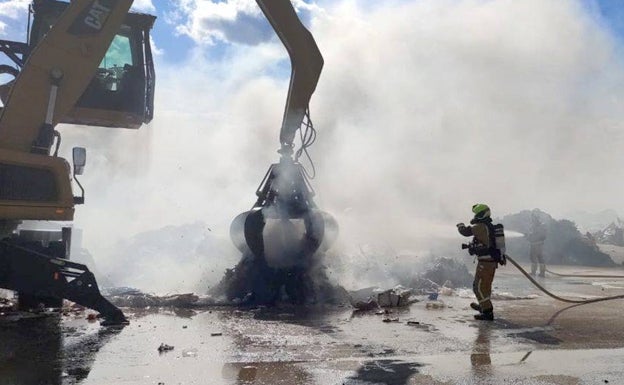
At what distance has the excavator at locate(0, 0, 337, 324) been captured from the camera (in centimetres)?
666

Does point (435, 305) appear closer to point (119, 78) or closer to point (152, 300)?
point (152, 300)

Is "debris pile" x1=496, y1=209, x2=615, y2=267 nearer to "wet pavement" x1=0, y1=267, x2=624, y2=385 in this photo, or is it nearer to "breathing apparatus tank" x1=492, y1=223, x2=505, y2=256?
"wet pavement" x1=0, y1=267, x2=624, y2=385

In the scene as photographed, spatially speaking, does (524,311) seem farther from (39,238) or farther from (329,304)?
(39,238)

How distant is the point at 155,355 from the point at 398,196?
14.2 m

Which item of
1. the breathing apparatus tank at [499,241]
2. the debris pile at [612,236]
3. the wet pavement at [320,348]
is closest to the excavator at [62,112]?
the wet pavement at [320,348]

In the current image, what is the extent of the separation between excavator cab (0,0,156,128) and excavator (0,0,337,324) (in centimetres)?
1

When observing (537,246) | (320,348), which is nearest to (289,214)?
(320,348)

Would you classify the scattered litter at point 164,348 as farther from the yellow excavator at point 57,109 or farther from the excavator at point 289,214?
the excavator at point 289,214

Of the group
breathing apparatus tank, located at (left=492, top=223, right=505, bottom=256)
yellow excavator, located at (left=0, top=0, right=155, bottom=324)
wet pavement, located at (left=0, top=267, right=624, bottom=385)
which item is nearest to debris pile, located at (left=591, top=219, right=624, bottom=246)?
wet pavement, located at (left=0, top=267, right=624, bottom=385)

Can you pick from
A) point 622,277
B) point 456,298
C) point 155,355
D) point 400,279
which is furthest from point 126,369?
point 622,277

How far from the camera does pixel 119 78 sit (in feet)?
26.0

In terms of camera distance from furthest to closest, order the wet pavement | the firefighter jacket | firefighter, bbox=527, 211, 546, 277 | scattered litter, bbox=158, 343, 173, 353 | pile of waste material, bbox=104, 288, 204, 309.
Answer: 1. firefighter, bbox=527, 211, 546, 277
2. pile of waste material, bbox=104, 288, 204, 309
3. the firefighter jacket
4. scattered litter, bbox=158, 343, 173, 353
5. the wet pavement

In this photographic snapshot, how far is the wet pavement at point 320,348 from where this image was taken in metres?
4.89

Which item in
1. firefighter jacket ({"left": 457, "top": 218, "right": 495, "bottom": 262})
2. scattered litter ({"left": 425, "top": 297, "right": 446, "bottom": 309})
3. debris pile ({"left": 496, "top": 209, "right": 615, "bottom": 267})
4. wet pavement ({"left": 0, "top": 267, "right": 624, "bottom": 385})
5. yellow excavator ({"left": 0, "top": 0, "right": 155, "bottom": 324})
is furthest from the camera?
debris pile ({"left": 496, "top": 209, "right": 615, "bottom": 267})
